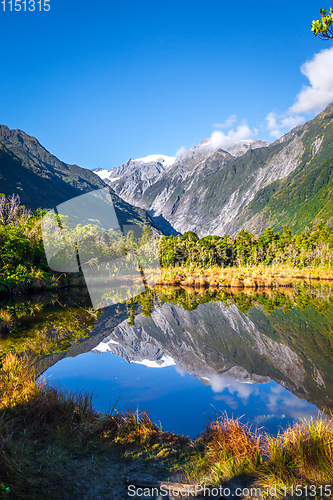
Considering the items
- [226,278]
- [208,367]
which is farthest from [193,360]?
[226,278]

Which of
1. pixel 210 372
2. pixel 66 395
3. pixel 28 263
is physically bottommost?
pixel 210 372

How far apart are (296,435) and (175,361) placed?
537 centimetres

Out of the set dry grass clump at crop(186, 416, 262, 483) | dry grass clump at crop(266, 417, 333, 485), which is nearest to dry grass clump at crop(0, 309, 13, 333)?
dry grass clump at crop(186, 416, 262, 483)

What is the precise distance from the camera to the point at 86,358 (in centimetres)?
885

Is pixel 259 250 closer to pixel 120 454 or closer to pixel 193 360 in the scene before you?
pixel 193 360

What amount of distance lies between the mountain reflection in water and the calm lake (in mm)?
25

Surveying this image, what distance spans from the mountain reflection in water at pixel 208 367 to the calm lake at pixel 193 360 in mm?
25

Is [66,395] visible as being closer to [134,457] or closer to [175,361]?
[134,457]

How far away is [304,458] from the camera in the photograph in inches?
132

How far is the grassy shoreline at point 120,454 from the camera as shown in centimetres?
308

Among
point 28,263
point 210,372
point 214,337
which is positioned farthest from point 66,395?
point 28,263

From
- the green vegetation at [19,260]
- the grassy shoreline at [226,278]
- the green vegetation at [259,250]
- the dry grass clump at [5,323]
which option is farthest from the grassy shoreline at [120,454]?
the green vegetation at [259,250]

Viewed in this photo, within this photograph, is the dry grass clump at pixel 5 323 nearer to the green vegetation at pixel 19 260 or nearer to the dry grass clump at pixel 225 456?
the green vegetation at pixel 19 260

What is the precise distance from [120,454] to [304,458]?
2.35 metres
